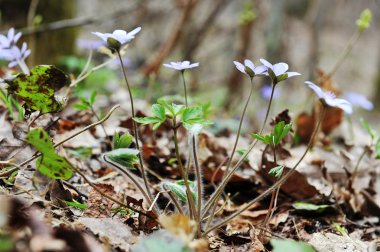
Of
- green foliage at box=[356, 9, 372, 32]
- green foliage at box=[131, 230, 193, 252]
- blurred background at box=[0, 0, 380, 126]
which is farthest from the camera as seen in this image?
blurred background at box=[0, 0, 380, 126]

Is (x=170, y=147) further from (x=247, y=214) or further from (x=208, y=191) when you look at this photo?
(x=247, y=214)

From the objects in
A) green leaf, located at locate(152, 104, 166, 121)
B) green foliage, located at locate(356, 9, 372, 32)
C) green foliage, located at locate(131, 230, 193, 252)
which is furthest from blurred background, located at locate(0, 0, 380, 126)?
green foliage, located at locate(131, 230, 193, 252)

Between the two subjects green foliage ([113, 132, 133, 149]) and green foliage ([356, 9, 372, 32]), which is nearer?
green foliage ([113, 132, 133, 149])

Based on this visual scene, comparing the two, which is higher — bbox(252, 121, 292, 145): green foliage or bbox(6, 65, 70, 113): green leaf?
bbox(6, 65, 70, 113): green leaf

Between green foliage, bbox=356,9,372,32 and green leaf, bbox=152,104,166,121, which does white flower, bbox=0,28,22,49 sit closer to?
green leaf, bbox=152,104,166,121

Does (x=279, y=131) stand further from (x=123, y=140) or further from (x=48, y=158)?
(x=48, y=158)

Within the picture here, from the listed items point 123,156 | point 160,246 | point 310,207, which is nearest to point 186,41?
point 310,207

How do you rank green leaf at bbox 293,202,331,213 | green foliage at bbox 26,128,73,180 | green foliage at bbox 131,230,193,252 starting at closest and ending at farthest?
green foliage at bbox 131,230,193,252 → green foliage at bbox 26,128,73,180 → green leaf at bbox 293,202,331,213
